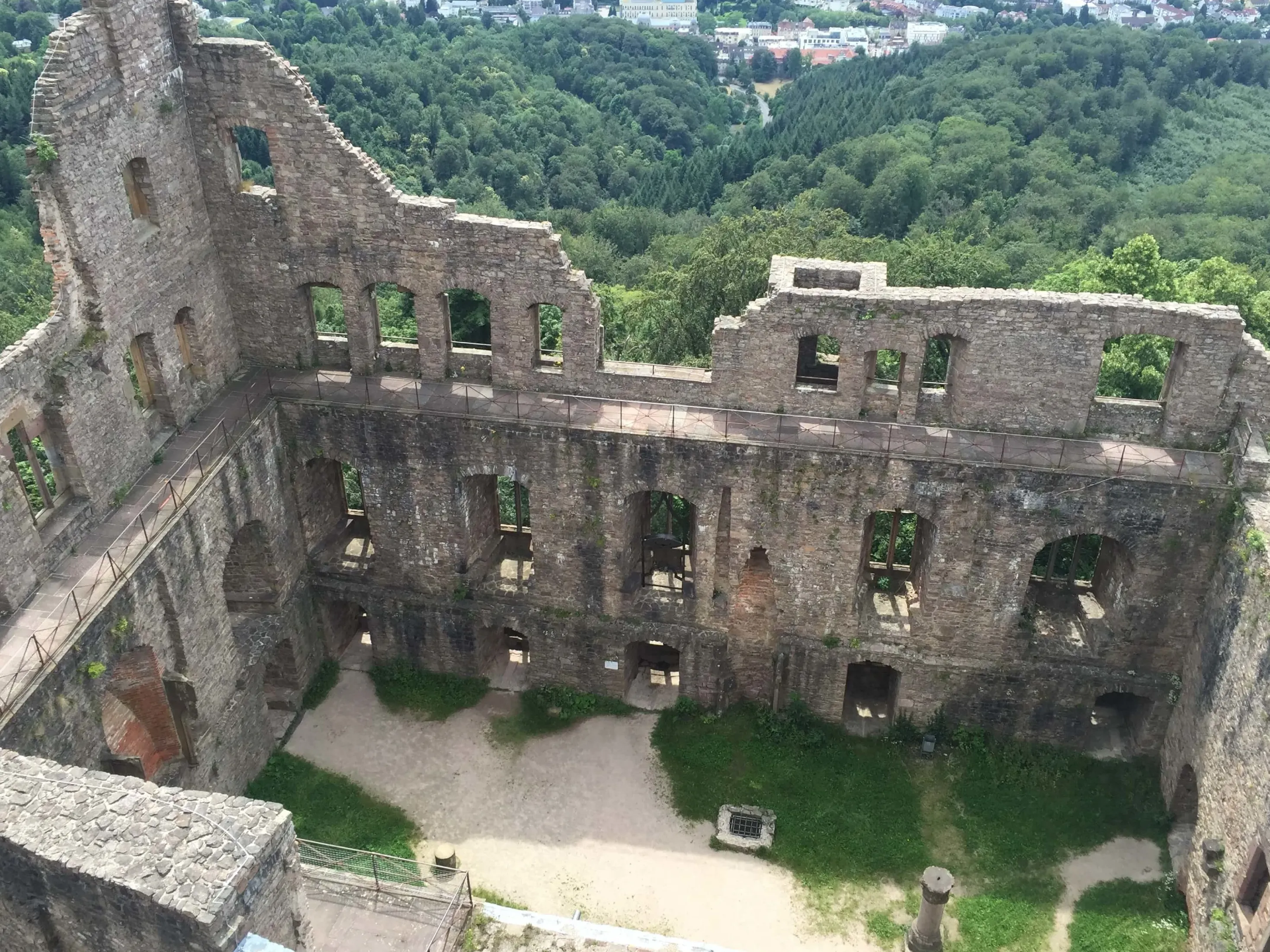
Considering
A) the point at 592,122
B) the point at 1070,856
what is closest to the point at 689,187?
the point at 592,122

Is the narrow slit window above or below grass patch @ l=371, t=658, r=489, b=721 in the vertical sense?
above

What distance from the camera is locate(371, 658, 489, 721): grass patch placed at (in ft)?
78.4

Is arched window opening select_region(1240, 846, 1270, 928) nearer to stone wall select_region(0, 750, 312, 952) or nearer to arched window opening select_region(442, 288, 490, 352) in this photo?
stone wall select_region(0, 750, 312, 952)

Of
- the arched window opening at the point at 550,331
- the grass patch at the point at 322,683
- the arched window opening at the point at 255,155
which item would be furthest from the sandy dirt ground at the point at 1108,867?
the arched window opening at the point at 255,155

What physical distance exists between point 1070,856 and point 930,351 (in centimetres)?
1432

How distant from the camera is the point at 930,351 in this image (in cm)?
3031

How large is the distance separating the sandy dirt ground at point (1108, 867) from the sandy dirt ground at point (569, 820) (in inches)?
151

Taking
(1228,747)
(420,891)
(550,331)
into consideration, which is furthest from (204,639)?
(1228,747)

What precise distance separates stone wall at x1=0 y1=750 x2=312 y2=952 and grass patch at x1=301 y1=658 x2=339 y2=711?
1034 cm

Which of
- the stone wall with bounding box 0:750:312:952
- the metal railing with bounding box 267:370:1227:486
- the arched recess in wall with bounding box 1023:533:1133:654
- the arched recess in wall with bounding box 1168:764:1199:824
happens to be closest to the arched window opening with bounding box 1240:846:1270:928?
the arched recess in wall with bounding box 1168:764:1199:824

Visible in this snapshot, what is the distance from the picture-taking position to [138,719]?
62.1 ft

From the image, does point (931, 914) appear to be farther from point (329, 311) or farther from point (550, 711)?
point (329, 311)

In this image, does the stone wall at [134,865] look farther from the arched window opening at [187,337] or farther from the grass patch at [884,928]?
the grass patch at [884,928]

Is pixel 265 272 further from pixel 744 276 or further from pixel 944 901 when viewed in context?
pixel 944 901
